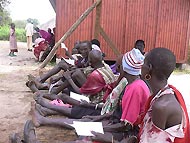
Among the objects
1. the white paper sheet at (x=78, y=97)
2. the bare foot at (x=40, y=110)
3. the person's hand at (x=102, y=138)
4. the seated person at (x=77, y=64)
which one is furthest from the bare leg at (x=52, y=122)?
the seated person at (x=77, y=64)

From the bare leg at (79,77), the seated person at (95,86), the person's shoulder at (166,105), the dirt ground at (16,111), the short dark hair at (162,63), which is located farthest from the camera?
the bare leg at (79,77)

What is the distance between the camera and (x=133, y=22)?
11211 mm

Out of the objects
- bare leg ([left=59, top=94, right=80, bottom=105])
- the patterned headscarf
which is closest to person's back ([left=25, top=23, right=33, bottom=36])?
bare leg ([left=59, top=94, right=80, bottom=105])

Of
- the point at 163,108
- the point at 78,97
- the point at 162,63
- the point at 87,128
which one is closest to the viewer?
the point at 163,108

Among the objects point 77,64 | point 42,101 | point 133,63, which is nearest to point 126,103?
point 133,63

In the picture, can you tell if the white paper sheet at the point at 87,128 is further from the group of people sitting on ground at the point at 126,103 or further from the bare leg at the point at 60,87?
the bare leg at the point at 60,87

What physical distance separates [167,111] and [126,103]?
80 cm

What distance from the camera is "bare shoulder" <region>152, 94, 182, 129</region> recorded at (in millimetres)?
2166

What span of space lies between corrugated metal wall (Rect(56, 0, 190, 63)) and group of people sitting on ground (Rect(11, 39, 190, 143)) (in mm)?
5657

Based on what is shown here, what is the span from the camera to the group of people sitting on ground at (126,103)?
2252 millimetres

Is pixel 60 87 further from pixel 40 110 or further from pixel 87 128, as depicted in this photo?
pixel 87 128

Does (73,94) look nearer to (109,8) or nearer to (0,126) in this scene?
(0,126)

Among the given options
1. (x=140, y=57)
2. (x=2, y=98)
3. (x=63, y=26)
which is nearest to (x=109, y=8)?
(x=63, y=26)

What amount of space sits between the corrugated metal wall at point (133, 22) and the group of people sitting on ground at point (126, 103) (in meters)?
5.66
